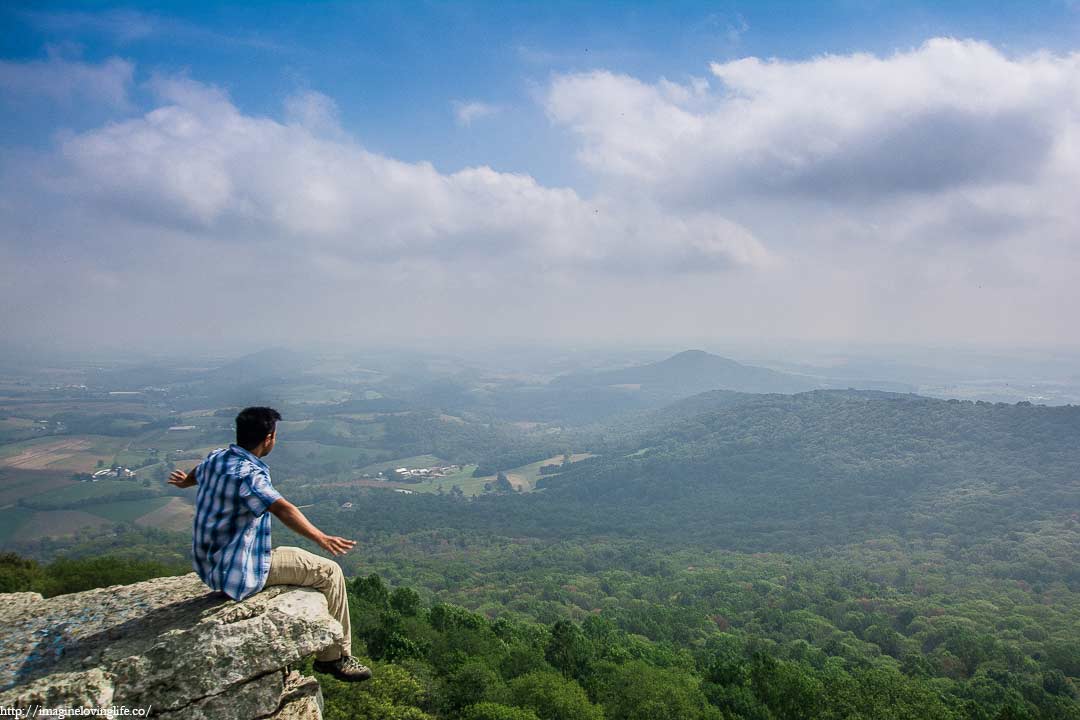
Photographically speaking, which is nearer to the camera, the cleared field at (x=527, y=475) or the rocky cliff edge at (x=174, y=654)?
the rocky cliff edge at (x=174, y=654)

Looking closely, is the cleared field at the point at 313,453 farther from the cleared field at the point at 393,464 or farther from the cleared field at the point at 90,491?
the cleared field at the point at 90,491

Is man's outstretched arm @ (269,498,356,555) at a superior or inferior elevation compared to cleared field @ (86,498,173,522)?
superior

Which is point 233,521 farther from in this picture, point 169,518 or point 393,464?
point 393,464

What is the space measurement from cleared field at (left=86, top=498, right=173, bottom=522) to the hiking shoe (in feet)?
438

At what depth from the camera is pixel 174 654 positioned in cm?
638

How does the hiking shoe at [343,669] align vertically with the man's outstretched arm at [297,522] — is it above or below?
below

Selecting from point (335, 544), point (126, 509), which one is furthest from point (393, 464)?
point (335, 544)

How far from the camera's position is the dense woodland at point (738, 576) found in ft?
96.0

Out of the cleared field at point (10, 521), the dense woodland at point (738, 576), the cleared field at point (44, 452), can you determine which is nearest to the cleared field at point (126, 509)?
the dense woodland at point (738, 576)

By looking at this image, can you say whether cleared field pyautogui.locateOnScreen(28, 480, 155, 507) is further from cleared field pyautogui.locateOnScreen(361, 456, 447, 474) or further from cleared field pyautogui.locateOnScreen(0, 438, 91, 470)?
cleared field pyautogui.locateOnScreen(361, 456, 447, 474)

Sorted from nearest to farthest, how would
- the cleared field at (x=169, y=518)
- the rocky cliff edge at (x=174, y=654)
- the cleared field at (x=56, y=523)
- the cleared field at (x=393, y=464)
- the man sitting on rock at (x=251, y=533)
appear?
the rocky cliff edge at (x=174, y=654), the man sitting on rock at (x=251, y=533), the cleared field at (x=56, y=523), the cleared field at (x=169, y=518), the cleared field at (x=393, y=464)

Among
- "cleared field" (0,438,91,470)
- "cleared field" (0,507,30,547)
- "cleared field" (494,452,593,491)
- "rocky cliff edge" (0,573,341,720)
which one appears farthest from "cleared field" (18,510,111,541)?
"rocky cliff edge" (0,573,341,720)

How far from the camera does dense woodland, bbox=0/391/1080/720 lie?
29.3 m

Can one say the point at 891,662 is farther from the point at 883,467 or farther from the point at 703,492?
the point at 883,467
